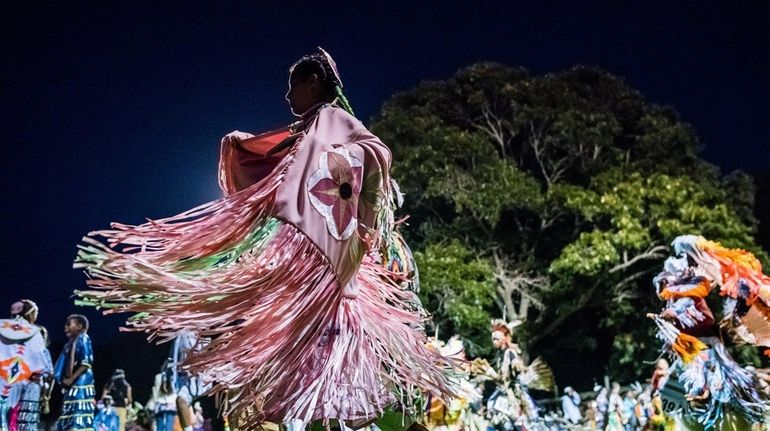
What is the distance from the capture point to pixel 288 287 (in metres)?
2.56

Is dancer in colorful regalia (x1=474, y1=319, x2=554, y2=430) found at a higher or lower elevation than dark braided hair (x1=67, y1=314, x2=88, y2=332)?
lower

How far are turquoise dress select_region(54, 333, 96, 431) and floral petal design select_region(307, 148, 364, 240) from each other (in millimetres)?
5336

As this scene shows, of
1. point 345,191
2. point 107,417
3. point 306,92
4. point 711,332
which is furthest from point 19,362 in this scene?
point 711,332

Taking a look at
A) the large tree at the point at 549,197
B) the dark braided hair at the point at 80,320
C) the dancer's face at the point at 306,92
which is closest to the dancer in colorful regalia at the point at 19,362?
the dark braided hair at the point at 80,320

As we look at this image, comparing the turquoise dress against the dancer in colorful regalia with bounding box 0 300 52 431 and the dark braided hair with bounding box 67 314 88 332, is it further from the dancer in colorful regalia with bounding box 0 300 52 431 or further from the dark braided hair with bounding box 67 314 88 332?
the dancer in colorful regalia with bounding box 0 300 52 431

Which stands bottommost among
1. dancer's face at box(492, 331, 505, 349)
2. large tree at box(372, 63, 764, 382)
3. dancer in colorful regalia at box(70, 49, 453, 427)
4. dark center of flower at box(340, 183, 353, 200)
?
dancer in colorful regalia at box(70, 49, 453, 427)

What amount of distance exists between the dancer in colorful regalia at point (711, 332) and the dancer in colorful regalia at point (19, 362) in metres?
5.70

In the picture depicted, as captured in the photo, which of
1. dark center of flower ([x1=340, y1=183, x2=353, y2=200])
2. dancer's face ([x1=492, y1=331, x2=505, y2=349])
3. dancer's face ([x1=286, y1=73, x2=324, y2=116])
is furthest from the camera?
dancer's face ([x1=492, y1=331, x2=505, y2=349])

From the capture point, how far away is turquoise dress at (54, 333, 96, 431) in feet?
22.8

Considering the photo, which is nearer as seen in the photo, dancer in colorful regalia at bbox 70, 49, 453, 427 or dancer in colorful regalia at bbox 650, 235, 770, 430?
dancer in colorful regalia at bbox 70, 49, 453, 427

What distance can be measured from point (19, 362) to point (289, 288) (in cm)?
539

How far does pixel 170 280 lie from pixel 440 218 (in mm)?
13706

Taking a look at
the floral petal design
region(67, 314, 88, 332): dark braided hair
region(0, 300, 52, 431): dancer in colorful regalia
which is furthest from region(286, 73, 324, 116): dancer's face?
region(0, 300, 52, 431): dancer in colorful regalia

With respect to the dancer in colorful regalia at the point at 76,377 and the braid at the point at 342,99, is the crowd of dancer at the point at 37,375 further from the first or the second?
the braid at the point at 342,99
